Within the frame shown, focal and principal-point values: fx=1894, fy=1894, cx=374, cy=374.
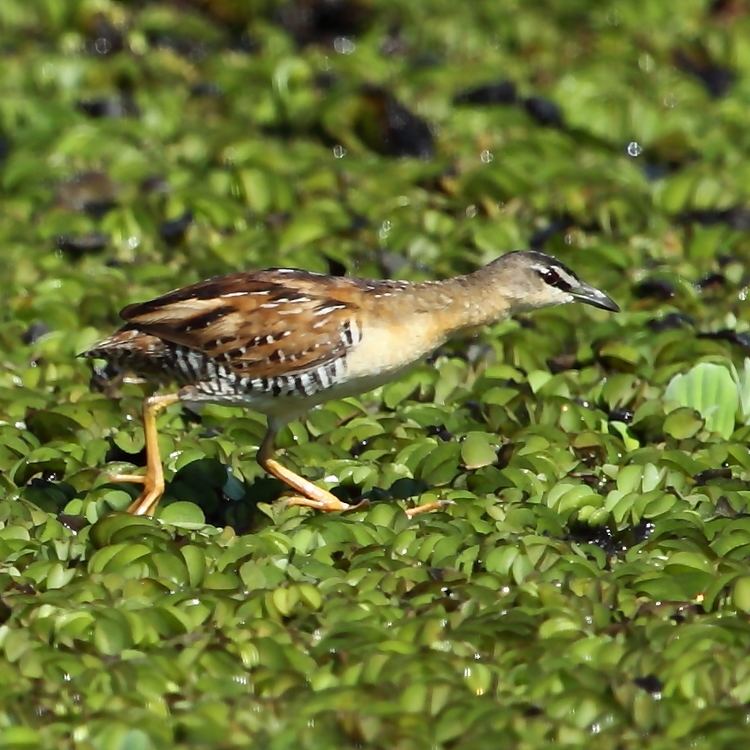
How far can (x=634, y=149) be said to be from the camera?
13547 mm

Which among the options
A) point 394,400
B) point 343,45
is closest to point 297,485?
point 394,400

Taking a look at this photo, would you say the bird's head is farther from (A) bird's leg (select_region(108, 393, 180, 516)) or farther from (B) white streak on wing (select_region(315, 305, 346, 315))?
(A) bird's leg (select_region(108, 393, 180, 516))

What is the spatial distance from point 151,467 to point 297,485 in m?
0.70

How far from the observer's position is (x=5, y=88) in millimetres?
13758

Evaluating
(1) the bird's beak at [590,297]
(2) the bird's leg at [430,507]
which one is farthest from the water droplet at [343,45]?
(2) the bird's leg at [430,507]

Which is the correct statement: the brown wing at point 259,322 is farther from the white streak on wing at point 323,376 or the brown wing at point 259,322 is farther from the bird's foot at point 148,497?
the bird's foot at point 148,497

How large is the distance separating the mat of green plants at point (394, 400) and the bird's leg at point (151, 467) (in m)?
0.14

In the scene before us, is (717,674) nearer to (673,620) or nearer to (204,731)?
(673,620)

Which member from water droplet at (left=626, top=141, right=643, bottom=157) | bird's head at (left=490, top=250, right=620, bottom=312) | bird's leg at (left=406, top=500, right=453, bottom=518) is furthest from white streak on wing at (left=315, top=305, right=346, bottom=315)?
water droplet at (left=626, top=141, right=643, bottom=157)

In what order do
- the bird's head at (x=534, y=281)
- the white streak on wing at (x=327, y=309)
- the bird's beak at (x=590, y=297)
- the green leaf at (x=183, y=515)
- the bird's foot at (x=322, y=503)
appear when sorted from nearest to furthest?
the green leaf at (x=183, y=515) < the white streak on wing at (x=327, y=309) < the bird's foot at (x=322, y=503) < the bird's head at (x=534, y=281) < the bird's beak at (x=590, y=297)

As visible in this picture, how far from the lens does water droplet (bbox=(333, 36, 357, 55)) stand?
15.1 m

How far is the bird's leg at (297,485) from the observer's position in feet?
27.8

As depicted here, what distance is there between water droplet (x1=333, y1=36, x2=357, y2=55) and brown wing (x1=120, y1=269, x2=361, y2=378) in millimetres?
6891

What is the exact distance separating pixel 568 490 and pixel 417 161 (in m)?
5.27
